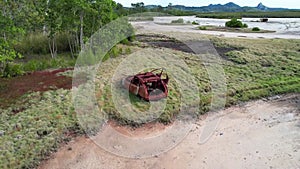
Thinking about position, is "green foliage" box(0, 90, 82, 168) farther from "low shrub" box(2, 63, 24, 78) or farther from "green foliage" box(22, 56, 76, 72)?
"green foliage" box(22, 56, 76, 72)

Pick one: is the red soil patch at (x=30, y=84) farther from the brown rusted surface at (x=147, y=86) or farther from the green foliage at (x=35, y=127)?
the brown rusted surface at (x=147, y=86)

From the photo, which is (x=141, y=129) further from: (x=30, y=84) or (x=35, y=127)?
(x=30, y=84)

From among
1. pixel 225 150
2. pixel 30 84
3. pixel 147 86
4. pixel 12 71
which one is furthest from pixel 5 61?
pixel 225 150

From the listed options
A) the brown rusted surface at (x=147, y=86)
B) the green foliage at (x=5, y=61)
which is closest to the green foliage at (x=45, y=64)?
the green foliage at (x=5, y=61)

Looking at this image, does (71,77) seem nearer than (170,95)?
No

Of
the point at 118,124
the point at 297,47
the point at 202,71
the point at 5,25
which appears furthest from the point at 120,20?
the point at 297,47

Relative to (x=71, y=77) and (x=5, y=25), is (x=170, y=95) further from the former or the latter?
(x=5, y=25)

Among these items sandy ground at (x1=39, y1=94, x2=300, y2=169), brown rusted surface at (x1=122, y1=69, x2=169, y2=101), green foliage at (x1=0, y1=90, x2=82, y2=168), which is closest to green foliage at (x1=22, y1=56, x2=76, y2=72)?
green foliage at (x1=0, y1=90, x2=82, y2=168)
